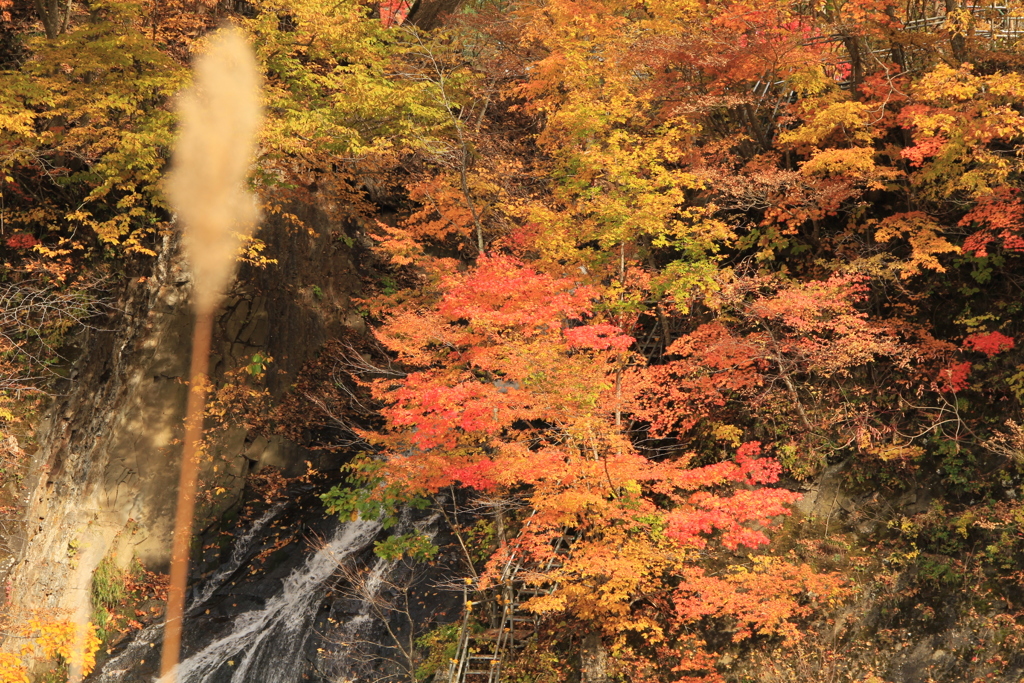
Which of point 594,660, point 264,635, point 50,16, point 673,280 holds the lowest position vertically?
point 264,635

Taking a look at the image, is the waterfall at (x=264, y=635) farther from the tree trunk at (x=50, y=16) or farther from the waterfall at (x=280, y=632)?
the tree trunk at (x=50, y=16)

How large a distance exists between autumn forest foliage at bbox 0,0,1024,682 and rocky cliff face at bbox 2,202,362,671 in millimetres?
1010

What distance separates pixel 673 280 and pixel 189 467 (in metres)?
11.1

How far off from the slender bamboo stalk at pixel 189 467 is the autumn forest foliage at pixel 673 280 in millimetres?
2509

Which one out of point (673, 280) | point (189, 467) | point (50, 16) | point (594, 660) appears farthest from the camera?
point (189, 467)

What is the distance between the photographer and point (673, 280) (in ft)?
45.0

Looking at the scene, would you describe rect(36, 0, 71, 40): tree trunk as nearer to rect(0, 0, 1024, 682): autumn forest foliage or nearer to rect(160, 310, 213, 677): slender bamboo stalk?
rect(0, 0, 1024, 682): autumn forest foliage

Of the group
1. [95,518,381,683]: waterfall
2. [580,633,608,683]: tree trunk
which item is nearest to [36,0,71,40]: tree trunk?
[95,518,381,683]: waterfall

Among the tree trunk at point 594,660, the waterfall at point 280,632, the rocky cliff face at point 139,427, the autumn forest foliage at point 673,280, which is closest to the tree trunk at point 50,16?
the autumn forest foliage at point 673,280

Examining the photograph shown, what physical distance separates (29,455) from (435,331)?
9968mm

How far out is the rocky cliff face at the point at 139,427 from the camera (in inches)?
608

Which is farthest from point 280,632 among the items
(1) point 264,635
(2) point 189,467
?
(2) point 189,467

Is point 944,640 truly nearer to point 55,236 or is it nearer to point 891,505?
point 891,505

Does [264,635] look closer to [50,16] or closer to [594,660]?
[594,660]
